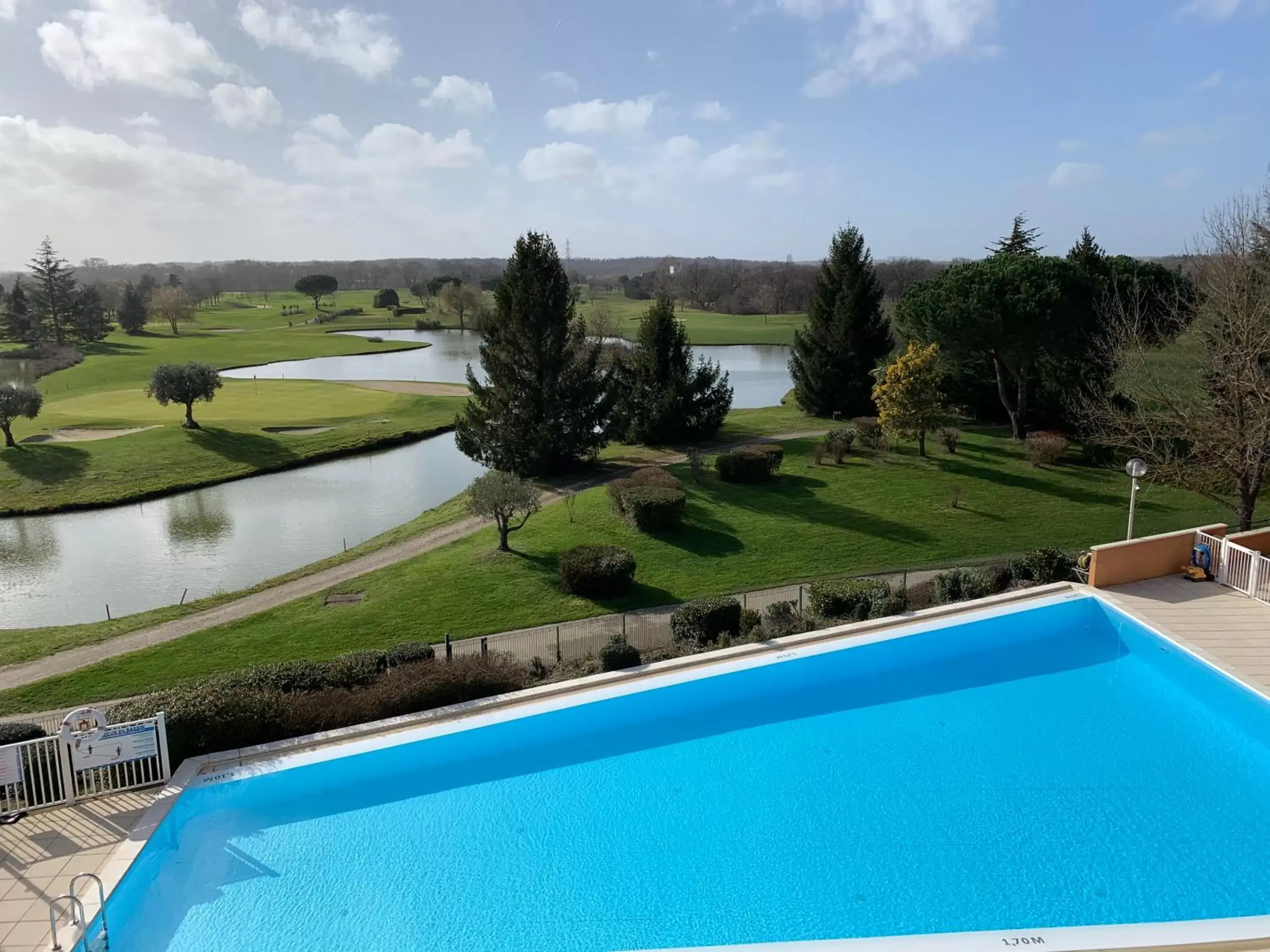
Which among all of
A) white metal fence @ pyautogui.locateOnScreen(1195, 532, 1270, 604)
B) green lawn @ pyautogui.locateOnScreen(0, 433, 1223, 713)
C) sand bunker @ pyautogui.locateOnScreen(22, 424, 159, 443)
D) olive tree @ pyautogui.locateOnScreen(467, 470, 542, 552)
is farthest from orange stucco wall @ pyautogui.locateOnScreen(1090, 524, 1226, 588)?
sand bunker @ pyautogui.locateOnScreen(22, 424, 159, 443)

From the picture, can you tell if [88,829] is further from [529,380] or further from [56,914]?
[529,380]

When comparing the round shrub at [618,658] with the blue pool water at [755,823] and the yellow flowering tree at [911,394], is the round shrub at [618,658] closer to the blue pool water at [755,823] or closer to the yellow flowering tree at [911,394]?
the blue pool water at [755,823]

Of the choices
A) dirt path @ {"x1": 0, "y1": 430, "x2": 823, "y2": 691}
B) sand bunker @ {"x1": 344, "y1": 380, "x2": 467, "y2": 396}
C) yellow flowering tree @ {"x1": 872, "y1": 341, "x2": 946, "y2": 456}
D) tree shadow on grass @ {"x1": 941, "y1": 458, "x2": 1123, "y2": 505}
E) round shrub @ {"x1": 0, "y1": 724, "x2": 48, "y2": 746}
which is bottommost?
dirt path @ {"x1": 0, "y1": 430, "x2": 823, "y2": 691}

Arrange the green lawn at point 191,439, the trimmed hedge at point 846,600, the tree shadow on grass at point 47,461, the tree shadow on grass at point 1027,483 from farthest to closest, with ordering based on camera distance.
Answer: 1. the tree shadow on grass at point 47,461
2. the green lawn at point 191,439
3. the tree shadow on grass at point 1027,483
4. the trimmed hedge at point 846,600

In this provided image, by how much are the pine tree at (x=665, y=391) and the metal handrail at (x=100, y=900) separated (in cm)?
2647

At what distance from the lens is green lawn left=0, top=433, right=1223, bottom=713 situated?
17031mm

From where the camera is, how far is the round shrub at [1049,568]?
17.6m

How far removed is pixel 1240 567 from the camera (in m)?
16.5

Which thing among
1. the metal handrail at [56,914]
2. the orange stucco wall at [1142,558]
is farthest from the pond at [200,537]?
the orange stucco wall at [1142,558]

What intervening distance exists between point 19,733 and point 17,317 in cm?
9204

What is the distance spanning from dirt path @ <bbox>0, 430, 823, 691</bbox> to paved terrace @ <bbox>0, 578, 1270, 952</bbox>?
7334 millimetres

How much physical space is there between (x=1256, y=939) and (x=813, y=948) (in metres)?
4.31

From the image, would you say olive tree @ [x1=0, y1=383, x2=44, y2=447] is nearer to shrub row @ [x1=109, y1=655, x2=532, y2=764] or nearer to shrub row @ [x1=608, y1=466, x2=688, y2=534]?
shrub row @ [x1=608, y1=466, x2=688, y2=534]

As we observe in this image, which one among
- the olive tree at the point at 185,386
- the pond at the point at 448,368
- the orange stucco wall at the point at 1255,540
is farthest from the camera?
the pond at the point at 448,368
